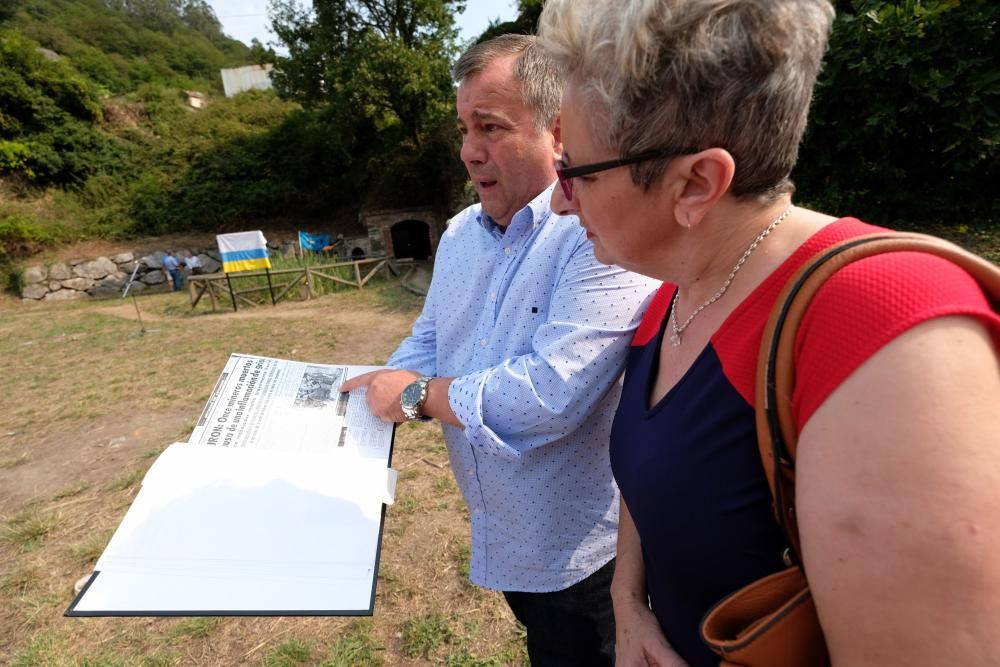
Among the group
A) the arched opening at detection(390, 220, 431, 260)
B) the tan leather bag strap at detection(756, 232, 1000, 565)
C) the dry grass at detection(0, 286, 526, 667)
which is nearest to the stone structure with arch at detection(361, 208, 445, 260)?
the arched opening at detection(390, 220, 431, 260)

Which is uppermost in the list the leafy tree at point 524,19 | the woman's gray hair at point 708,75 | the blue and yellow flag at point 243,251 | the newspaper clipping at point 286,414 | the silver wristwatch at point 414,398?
the leafy tree at point 524,19

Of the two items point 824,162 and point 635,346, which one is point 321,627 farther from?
point 824,162

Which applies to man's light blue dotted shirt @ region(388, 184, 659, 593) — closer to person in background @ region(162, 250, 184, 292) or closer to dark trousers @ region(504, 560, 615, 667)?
dark trousers @ region(504, 560, 615, 667)

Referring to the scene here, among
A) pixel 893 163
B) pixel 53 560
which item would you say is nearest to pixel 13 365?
pixel 53 560

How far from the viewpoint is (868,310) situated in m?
0.58

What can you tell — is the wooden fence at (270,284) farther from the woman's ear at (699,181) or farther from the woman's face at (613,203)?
the woman's ear at (699,181)

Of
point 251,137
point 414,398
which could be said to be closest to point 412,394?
point 414,398

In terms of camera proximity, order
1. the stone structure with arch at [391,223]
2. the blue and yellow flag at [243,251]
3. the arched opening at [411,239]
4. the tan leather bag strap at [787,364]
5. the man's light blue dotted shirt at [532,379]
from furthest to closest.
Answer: the arched opening at [411,239] → the stone structure with arch at [391,223] → the blue and yellow flag at [243,251] → the man's light blue dotted shirt at [532,379] → the tan leather bag strap at [787,364]

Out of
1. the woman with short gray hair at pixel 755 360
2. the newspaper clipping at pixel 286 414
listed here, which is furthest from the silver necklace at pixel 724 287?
the newspaper clipping at pixel 286 414

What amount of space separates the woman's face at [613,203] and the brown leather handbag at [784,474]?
24cm

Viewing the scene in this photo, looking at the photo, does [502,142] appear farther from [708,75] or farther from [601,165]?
[708,75]

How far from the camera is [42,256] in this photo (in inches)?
741

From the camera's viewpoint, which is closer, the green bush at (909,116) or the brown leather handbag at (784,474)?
the brown leather handbag at (784,474)

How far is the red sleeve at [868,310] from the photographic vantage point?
549 millimetres
